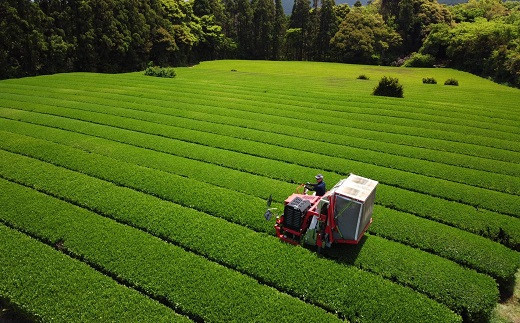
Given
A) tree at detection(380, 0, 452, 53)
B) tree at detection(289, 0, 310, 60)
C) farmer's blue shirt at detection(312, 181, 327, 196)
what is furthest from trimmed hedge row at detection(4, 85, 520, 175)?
tree at detection(380, 0, 452, 53)

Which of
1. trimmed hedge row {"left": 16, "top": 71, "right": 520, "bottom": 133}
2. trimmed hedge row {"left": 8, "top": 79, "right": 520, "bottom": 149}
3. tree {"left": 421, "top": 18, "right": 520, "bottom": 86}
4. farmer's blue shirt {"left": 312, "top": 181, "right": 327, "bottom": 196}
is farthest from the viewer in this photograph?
tree {"left": 421, "top": 18, "right": 520, "bottom": 86}

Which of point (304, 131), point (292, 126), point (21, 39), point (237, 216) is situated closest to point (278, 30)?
point (21, 39)

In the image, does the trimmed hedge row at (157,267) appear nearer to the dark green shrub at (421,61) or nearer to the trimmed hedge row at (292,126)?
the trimmed hedge row at (292,126)

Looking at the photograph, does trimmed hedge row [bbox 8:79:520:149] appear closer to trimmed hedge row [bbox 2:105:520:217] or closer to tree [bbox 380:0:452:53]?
trimmed hedge row [bbox 2:105:520:217]

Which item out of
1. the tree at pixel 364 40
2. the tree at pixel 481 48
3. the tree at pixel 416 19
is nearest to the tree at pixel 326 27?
the tree at pixel 364 40

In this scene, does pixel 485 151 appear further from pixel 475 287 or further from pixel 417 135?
pixel 475 287

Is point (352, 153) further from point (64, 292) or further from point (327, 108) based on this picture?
point (64, 292)
